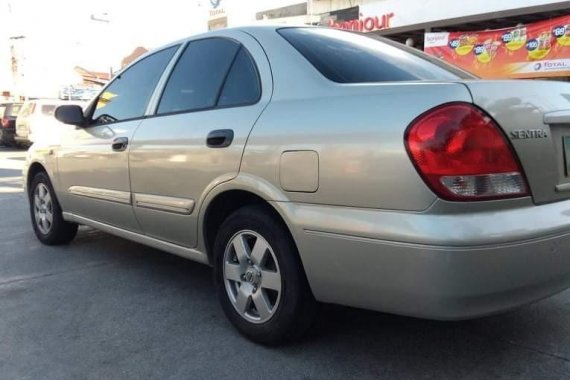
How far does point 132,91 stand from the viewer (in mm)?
4297

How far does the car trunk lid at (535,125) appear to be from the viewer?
2361mm

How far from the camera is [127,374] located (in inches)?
111

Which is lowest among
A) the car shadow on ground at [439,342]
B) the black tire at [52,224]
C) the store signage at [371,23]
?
the car shadow on ground at [439,342]

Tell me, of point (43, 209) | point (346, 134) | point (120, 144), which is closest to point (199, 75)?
point (120, 144)

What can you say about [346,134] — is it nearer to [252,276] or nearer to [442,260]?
[442,260]

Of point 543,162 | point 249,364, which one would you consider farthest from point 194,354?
point 543,162

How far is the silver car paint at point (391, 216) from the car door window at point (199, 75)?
0.64 meters

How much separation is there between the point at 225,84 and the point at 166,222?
0.96 metres

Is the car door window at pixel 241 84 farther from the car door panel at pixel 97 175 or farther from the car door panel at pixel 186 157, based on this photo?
the car door panel at pixel 97 175

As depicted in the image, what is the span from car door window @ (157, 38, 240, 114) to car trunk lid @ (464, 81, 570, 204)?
1.59 meters

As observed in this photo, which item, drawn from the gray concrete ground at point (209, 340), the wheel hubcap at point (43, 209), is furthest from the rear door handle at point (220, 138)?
the wheel hubcap at point (43, 209)

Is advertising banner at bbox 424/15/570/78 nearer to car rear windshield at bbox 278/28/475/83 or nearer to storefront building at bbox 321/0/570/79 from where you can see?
storefront building at bbox 321/0/570/79

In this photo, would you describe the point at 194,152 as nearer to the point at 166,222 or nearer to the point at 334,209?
the point at 166,222

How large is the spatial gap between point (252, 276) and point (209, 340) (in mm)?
458
